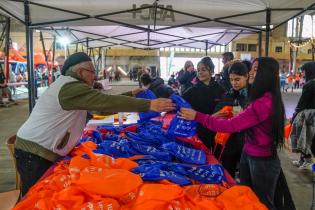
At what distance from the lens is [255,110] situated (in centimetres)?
215

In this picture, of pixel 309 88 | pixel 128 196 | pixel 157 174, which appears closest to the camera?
pixel 128 196

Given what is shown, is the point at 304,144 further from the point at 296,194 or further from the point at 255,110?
the point at 255,110

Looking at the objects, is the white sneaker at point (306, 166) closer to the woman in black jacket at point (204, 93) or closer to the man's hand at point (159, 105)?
the woman in black jacket at point (204, 93)

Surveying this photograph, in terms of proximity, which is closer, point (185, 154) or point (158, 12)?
point (185, 154)

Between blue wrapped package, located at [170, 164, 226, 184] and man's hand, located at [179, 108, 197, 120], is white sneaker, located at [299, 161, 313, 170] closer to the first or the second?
man's hand, located at [179, 108, 197, 120]

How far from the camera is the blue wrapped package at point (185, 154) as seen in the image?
2.20 metres

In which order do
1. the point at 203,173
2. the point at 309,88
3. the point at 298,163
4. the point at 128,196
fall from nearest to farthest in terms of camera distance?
the point at 128,196 < the point at 203,173 < the point at 309,88 < the point at 298,163

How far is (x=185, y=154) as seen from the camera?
89.0 inches

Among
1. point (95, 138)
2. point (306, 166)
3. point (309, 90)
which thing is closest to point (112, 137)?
point (95, 138)

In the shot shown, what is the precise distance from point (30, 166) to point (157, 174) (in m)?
1.00

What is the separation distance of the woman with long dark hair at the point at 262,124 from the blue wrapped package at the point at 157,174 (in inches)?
24.9

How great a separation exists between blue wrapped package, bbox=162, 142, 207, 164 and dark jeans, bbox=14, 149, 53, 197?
Result: 0.84 metres

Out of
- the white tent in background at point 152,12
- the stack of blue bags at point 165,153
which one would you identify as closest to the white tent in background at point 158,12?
the white tent in background at point 152,12

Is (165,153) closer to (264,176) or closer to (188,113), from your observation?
(188,113)
